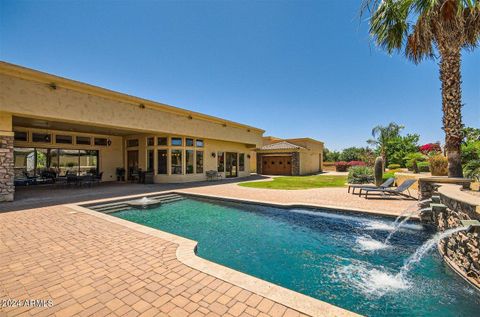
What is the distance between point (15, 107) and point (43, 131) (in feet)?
21.8

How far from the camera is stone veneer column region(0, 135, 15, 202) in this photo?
8.65 meters

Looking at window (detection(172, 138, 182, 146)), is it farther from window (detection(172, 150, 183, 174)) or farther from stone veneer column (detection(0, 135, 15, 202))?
stone veneer column (detection(0, 135, 15, 202))

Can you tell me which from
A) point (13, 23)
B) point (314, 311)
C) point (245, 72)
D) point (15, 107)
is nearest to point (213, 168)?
point (245, 72)

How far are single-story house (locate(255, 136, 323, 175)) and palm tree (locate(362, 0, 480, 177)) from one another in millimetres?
17139

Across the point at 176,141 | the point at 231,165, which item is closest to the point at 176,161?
the point at 176,141

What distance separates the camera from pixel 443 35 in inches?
268

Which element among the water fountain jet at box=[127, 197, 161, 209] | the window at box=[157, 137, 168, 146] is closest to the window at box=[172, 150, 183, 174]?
the window at box=[157, 137, 168, 146]

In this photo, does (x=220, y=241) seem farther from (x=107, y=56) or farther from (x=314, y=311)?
(x=107, y=56)

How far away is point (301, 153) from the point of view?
2569cm

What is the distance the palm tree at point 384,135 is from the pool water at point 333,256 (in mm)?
25972

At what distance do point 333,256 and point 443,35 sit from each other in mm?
7874

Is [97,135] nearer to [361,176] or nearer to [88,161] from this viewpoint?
[88,161]

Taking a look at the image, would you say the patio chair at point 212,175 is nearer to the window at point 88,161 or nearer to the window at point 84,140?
the window at point 88,161

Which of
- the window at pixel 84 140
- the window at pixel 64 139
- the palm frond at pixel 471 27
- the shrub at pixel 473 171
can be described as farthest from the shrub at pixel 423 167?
the window at pixel 64 139
